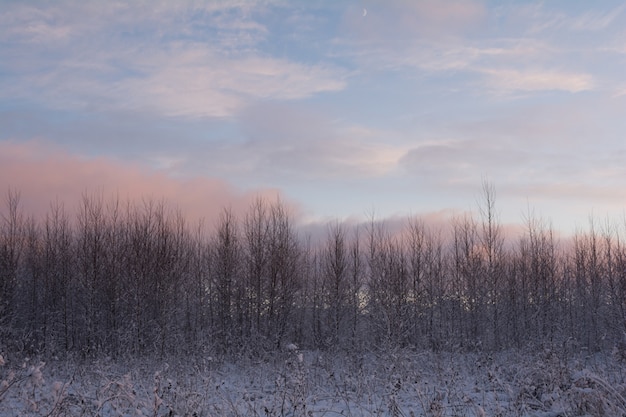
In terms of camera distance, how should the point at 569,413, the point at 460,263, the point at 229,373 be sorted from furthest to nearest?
1. the point at 460,263
2. the point at 229,373
3. the point at 569,413

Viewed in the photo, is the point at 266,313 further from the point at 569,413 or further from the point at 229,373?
the point at 569,413

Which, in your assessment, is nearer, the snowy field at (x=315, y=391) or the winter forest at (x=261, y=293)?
the snowy field at (x=315, y=391)

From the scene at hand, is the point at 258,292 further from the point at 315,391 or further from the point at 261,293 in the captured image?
the point at 315,391

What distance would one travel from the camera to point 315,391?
11.7m

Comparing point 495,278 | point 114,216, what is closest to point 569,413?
point 495,278

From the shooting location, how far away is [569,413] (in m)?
7.12

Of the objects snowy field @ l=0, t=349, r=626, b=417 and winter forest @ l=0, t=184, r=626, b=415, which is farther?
winter forest @ l=0, t=184, r=626, b=415

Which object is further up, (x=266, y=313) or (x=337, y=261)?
(x=337, y=261)

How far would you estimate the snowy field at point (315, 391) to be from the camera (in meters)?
6.57

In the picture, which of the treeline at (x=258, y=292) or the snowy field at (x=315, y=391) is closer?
the snowy field at (x=315, y=391)

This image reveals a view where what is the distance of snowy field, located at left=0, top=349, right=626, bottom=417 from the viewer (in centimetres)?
657

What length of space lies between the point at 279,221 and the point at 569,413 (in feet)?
66.2

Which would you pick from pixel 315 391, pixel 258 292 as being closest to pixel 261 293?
pixel 258 292

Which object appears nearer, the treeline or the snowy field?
the snowy field
